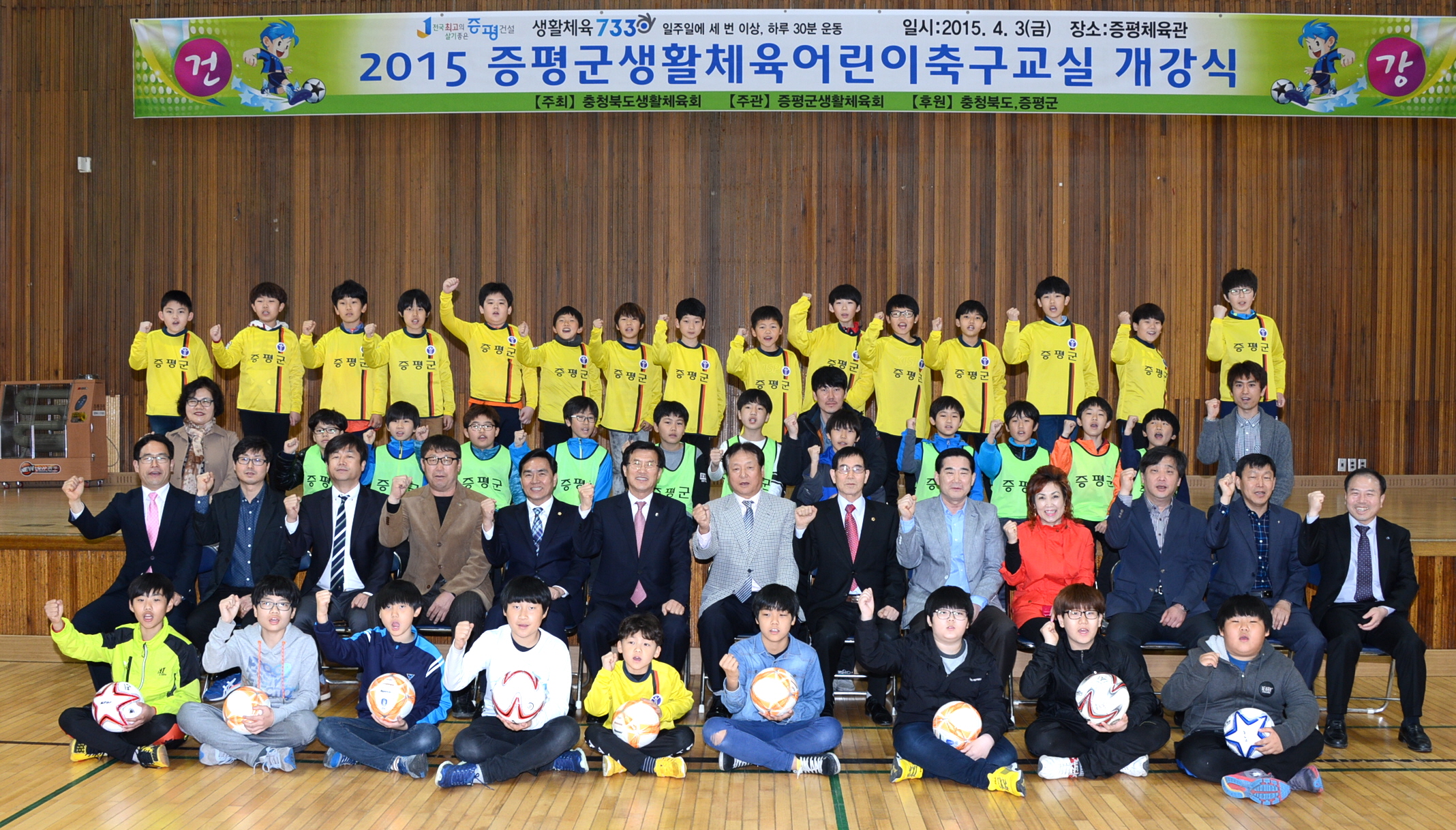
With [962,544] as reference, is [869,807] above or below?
below

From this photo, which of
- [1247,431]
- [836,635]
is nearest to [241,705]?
[836,635]

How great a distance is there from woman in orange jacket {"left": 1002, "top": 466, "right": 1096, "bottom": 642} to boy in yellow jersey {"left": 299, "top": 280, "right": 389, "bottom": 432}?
471 centimetres

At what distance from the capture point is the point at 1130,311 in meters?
10.0

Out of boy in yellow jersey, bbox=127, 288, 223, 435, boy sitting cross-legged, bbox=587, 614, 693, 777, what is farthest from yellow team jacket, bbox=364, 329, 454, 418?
boy sitting cross-legged, bbox=587, 614, 693, 777

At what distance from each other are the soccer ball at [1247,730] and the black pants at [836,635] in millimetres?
1479

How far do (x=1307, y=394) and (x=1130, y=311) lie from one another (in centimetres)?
184

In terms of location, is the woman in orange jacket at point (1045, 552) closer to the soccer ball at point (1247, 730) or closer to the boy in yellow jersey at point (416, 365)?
the soccer ball at point (1247, 730)

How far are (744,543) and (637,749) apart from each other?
4.31 feet

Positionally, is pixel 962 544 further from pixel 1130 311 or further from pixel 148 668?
pixel 1130 311

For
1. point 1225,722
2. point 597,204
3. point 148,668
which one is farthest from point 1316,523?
point 597,204

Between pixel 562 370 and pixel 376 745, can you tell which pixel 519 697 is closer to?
pixel 376 745

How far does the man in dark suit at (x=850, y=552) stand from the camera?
221 inches

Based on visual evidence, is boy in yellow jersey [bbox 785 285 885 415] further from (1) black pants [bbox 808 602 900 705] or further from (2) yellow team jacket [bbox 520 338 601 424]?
(1) black pants [bbox 808 602 900 705]

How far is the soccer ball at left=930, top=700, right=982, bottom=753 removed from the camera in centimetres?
Answer: 455
